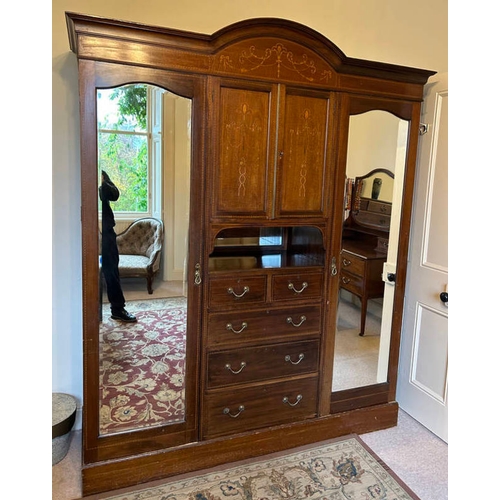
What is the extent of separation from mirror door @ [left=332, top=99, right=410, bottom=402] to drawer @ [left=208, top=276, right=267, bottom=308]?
50 centimetres

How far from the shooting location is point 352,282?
244 cm

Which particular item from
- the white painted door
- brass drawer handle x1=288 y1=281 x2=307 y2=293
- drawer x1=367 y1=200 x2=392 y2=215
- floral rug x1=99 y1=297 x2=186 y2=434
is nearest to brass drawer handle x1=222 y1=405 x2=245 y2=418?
floral rug x1=99 y1=297 x2=186 y2=434

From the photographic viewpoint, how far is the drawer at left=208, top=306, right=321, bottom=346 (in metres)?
2.08

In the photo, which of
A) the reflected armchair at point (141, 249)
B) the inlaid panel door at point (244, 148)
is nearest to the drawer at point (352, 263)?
the inlaid panel door at point (244, 148)

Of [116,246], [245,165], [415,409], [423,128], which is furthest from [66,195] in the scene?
[415,409]

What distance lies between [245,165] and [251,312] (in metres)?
0.74

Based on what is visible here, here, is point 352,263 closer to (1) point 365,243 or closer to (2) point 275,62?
(1) point 365,243

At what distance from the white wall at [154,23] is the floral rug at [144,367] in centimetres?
47

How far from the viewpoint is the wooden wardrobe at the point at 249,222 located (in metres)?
1.81

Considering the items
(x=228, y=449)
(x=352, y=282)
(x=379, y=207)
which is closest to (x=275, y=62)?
(x=379, y=207)
